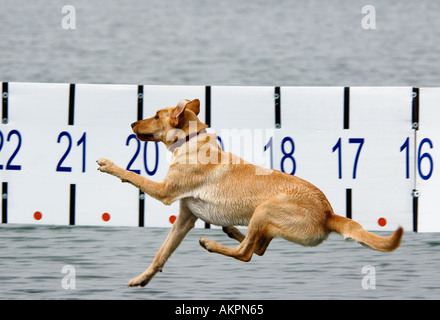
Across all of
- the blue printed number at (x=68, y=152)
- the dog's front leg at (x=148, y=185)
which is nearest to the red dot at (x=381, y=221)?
the dog's front leg at (x=148, y=185)

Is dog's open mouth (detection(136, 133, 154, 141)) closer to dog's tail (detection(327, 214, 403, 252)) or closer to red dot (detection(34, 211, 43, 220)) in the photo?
dog's tail (detection(327, 214, 403, 252))

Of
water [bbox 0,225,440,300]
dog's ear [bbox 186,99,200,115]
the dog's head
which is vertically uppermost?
dog's ear [bbox 186,99,200,115]

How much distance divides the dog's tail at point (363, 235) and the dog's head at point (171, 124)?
117 centimetres

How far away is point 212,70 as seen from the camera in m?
23.4

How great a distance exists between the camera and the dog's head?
293 inches

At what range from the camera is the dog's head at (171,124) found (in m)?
7.44

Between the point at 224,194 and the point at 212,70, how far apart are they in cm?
1620

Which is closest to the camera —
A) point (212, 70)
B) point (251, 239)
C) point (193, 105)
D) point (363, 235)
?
point (363, 235)

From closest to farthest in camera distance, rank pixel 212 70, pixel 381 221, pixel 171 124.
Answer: pixel 171 124
pixel 381 221
pixel 212 70

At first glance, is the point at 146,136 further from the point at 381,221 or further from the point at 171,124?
the point at 381,221

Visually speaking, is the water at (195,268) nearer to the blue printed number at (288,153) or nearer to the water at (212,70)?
the water at (212,70)

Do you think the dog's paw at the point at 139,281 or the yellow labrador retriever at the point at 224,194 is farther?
the dog's paw at the point at 139,281

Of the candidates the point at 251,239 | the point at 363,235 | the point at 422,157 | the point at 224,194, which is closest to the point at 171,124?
the point at 224,194

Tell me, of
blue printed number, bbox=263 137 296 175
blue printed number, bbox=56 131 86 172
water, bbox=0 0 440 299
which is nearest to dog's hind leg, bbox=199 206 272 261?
water, bbox=0 0 440 299
